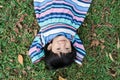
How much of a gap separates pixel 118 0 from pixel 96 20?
0.43m

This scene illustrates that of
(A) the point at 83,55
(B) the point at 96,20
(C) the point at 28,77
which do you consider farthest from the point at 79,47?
(C) the point at 28,77

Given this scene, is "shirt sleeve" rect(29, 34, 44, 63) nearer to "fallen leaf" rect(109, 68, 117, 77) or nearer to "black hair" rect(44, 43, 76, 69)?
"black hair" rect(44, 43, 76, 69)

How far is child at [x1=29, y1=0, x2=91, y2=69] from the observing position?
414cm

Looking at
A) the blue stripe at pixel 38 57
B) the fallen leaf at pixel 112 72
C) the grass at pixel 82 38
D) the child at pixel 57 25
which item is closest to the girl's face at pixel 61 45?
the child at pixel 57 25

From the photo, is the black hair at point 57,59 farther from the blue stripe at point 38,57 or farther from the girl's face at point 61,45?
the blue stripe at point 38,57

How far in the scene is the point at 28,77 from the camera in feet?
14.1

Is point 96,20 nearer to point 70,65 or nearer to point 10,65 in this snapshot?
point 70,65

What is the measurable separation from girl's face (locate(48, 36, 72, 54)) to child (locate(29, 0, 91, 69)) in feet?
0.10

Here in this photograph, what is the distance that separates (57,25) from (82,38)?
1.51ft

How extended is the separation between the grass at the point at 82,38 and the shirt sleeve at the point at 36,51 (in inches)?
2.9

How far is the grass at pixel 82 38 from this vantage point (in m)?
4.27

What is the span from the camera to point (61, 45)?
12.7 feet

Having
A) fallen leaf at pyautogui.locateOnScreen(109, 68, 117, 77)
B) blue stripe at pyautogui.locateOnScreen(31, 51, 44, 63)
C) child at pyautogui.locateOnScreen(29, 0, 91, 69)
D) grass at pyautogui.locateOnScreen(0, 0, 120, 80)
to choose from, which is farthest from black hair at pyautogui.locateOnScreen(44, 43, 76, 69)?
fallen leaf at pyautogui.locateOnScreen(109, 68, 117, 77)

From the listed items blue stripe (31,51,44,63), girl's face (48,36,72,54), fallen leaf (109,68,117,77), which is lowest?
fallen leaf (109,68,117,77)
